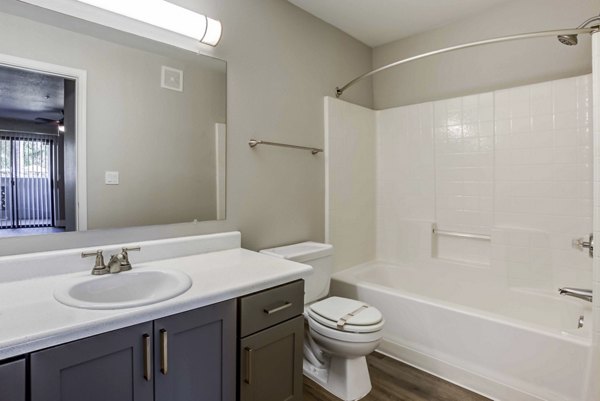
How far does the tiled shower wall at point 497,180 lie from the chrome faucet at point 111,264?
218cm

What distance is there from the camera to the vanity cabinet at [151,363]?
2.74ft

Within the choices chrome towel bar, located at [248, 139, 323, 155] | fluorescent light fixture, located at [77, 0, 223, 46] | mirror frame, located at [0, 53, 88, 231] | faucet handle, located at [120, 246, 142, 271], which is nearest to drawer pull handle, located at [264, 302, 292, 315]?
faucet handle, located at [120, 246, 142, 271]

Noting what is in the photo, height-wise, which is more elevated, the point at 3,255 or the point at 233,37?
the point at 233,37

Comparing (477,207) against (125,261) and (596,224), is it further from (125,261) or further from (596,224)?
(125,261)

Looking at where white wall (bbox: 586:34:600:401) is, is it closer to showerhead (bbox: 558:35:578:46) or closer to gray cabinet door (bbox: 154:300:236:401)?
showerhead (bbox: 558:35:578:46)

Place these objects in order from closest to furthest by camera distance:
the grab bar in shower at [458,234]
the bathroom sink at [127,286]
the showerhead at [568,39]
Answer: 1. the bathroom sink at [127,286]
2. the showerhead at [568,39]
3. the grab bar in shower at [458,234]

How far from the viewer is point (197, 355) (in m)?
1.10

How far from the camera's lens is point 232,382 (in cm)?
121

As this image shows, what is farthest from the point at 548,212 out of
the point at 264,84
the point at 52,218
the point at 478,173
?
the point at 52,218

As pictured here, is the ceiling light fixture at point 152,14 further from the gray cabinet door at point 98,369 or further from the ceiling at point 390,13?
the gray cabinet door at point 98,369

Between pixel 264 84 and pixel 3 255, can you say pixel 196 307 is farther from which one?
pixel 264 84

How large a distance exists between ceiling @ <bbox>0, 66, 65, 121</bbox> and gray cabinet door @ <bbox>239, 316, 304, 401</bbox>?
1.18 metres

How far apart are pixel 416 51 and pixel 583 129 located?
134cm

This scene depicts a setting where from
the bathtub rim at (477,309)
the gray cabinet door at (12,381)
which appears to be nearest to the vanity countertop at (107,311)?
the gray cabinet door at (12,381)
